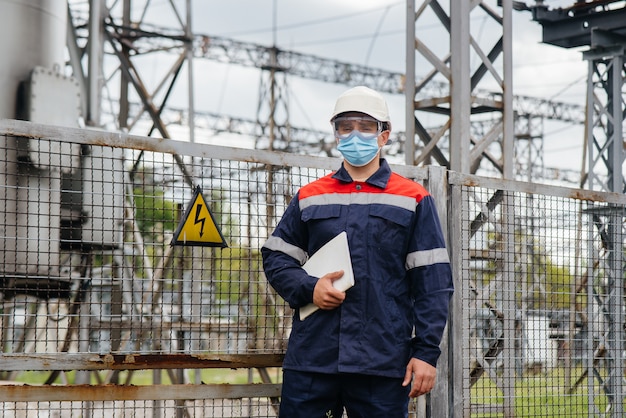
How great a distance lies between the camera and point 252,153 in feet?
15.6

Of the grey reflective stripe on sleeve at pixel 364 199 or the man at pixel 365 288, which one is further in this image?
the grey reflective stripe on sleeve at pixel 364 199

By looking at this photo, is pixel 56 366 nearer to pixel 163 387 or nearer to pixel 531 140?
pixel 163 387

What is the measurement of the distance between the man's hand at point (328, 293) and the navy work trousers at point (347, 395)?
34 cm

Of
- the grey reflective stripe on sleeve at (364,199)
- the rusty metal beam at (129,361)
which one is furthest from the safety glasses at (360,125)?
the rusty metal beam at (129,361)

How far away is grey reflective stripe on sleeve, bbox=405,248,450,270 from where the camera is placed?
3.97 metres

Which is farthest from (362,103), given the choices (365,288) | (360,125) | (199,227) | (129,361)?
(129,361)

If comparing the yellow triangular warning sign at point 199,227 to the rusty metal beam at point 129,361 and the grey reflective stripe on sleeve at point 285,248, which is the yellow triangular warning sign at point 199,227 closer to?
the grey reflective stripe on sleeve at point 285,248

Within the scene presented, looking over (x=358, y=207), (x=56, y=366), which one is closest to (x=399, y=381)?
(x=358, y=207)

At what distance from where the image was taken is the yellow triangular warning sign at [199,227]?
4.52m

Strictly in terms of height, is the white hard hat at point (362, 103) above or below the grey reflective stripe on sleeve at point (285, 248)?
above

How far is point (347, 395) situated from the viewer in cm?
394

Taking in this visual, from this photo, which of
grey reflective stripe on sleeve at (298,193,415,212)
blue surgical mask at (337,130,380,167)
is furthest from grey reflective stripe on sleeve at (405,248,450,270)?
blue surgical mask at (337,130,380,167)

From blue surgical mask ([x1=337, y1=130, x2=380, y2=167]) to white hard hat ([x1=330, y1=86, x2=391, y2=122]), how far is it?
0.11 meters

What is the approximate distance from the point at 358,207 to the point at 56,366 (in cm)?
176
